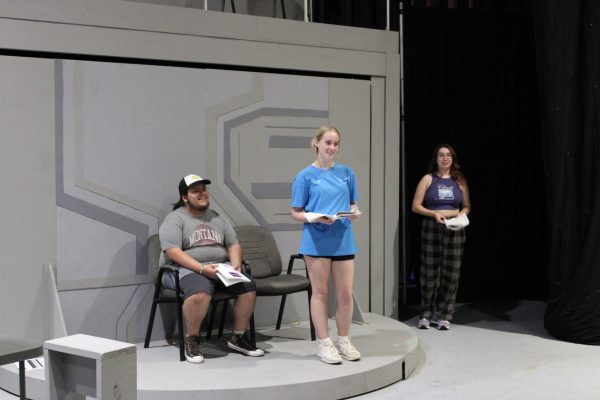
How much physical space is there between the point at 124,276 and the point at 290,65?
1.93 metres

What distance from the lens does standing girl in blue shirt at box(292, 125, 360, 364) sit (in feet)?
14.8

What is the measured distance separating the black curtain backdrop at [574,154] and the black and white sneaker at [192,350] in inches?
106

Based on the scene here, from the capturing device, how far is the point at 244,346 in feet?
15.7

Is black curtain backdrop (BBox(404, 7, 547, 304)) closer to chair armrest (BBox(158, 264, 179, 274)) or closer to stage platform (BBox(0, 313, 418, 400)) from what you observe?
stage platform (BBox(0, 313, 418, 400))

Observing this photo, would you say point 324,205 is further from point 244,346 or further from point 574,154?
point 574,154

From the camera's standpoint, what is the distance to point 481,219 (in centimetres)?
712

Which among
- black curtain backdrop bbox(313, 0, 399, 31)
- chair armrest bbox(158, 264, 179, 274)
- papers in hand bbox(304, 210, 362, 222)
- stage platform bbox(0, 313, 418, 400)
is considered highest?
black curtain backdrop bbox(313, 0, 399, 31)

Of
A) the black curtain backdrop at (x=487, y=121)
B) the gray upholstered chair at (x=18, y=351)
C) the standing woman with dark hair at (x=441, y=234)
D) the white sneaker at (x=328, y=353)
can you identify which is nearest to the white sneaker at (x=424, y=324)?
the standing woman with dark hair at (x=441, y=234)

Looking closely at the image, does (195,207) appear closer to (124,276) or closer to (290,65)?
(124,276)

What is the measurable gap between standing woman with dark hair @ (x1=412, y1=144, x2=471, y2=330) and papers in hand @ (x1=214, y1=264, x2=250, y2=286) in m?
1.92

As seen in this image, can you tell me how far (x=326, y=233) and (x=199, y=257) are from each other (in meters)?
0.86

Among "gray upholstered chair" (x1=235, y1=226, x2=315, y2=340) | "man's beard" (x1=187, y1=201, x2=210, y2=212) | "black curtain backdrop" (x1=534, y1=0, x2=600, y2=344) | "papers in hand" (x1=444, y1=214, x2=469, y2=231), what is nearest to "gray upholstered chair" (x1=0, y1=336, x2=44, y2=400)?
"man's beard" (x1=187, y1=201, x2=210, y2=212)

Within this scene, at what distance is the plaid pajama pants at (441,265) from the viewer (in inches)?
237

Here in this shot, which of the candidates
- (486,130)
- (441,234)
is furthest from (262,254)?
(486,130)
